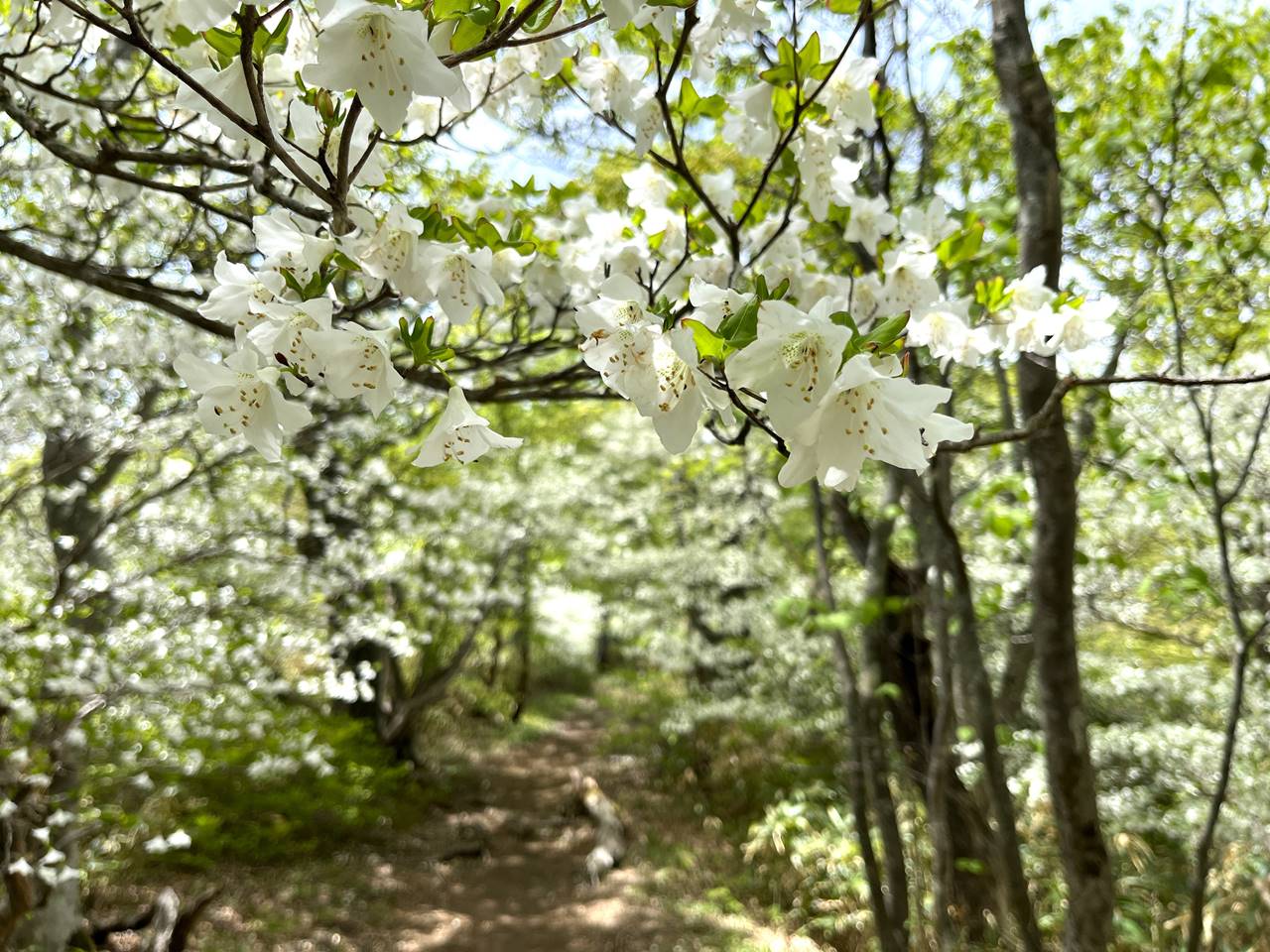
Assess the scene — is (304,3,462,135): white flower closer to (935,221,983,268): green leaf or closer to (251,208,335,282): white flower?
(251,208,335,282): white flower

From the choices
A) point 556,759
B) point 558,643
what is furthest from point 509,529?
point 558,643

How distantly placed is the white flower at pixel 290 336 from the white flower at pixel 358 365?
0.01 meters

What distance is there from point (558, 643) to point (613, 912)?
493 inches

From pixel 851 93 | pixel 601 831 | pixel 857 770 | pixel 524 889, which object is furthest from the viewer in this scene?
pixel 601 831

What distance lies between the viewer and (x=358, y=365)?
42.3 inches

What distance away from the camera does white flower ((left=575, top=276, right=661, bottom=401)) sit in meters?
0.96

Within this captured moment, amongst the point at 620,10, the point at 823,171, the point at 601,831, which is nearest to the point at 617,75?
the point at 823,171

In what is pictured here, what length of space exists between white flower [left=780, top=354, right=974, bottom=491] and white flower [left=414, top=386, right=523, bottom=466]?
1.48ft

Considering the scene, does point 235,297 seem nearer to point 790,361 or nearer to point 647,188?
point 790,361

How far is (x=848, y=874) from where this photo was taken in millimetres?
5727

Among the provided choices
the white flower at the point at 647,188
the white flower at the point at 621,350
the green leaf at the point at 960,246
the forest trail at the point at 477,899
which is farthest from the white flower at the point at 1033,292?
the forest trail at the point at 477,899

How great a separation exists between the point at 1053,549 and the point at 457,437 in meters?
1.77

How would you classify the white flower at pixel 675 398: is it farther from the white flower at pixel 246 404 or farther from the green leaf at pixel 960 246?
the green leaf at pixel 960 246

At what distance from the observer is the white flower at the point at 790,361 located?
2.73 feet
